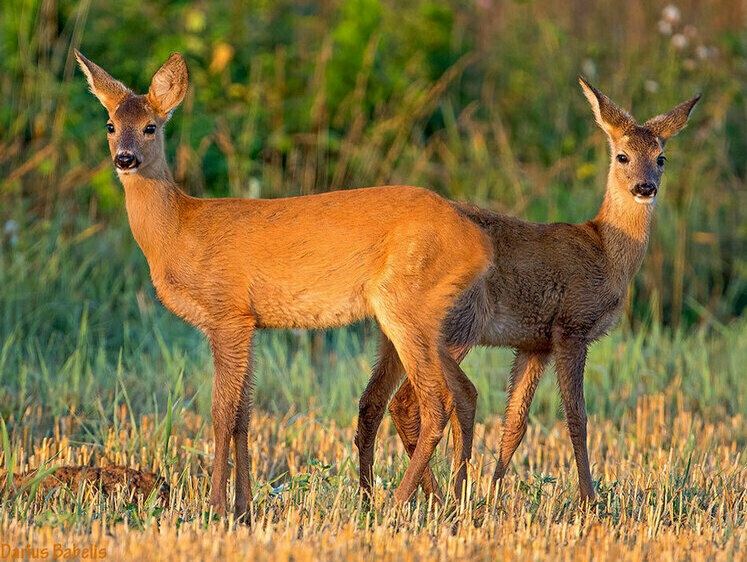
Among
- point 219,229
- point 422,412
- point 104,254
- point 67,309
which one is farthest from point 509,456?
point 104,254

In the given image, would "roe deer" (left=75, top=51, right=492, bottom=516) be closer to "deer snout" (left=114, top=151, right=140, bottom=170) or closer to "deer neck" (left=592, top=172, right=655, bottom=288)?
"deer snout" (left=114, top=151, right=140, bottom=170)

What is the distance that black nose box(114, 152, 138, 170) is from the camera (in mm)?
5875

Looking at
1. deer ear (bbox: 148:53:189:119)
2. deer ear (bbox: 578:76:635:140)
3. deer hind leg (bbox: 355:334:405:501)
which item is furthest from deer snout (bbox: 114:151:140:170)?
deer ear (bbox: 578:76:635:140)

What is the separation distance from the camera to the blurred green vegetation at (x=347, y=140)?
9.30 metres

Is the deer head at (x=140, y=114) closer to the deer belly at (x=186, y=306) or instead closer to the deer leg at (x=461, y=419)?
the deer belly at (x=186, y=306)

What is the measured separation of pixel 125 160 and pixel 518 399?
2.58 m

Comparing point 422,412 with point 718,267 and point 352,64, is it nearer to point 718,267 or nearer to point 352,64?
point 718,267

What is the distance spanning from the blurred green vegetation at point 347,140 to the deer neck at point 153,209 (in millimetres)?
2487

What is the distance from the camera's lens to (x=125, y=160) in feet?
19.3

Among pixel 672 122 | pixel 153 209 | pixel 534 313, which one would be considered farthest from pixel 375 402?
pixel 672 122

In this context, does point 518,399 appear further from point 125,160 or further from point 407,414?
point 125,160

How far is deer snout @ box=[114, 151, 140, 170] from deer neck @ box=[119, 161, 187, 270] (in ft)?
0.69

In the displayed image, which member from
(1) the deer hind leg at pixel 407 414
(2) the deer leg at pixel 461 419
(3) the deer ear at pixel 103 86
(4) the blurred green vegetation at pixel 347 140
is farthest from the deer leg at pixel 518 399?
(3) the deer ear at pixel 103 86

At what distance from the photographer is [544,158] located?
12492 mm
